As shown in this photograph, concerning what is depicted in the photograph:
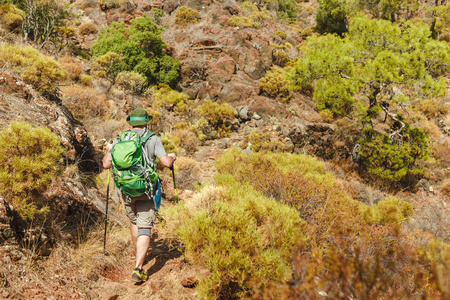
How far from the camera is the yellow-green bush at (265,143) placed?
9734 mm

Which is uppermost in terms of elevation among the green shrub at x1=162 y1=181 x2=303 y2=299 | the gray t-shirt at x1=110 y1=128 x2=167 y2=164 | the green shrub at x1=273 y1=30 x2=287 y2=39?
the gray t-shirt at x1=110 y1=128 x2=167 y2=164

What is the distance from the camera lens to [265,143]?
31.8 ft

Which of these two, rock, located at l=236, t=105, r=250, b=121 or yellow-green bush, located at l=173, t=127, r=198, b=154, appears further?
rock, located at l=236, t=105, r=250, b=121

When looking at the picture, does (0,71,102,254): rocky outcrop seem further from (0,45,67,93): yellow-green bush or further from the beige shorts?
the beige shorts

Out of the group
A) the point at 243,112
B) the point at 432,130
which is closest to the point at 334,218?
the point at 243,112

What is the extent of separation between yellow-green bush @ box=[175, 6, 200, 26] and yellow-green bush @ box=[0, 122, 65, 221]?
1816 centimetres

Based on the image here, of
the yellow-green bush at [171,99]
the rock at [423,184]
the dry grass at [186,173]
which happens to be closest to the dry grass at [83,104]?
the dry grass at [186,173]

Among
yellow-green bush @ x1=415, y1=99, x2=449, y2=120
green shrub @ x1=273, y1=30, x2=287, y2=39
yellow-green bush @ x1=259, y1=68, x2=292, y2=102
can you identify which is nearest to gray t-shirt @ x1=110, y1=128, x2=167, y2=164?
yellow-green bush @ x1=259, y1=68, x2=292, y2=102

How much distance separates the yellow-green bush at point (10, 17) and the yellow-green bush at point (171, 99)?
21.7 ft

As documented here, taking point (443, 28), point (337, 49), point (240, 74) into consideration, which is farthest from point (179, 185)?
point (443, 28)

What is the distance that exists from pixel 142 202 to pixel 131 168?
0.49 metres

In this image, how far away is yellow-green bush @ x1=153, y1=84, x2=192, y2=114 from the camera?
40.1 feet

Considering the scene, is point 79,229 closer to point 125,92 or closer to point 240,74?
point 125,92

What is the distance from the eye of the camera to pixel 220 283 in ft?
7.66
